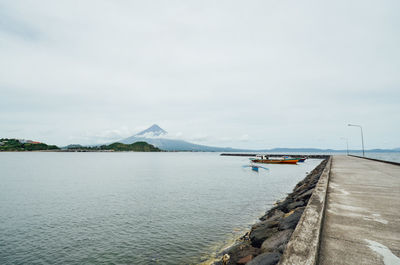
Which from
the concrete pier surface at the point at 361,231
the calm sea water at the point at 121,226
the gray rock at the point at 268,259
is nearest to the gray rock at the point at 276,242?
the gray rock at the point at 268,259

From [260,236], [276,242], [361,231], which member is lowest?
[260,236]

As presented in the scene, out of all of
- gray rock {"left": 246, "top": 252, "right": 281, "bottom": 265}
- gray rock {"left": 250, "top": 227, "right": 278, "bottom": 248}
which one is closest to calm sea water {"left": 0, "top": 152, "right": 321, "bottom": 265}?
gray rock {"left": 250, "top": 227, "right": 278, "bottom": 248}

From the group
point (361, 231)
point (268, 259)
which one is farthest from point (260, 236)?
point (361, 231)

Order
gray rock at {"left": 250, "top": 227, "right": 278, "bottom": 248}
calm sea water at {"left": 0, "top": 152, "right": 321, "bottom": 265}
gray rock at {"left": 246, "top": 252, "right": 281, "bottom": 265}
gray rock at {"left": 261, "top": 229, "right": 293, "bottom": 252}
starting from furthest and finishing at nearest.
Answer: calm sea water at {"left": 0, "top": 152, "right": 321, "bottom": 265}
gray rock at {"left": 250, "top": 227, "right": 278, "bottom": 248}
gray rock at {"left": 261, "top": 229, "right": 293, "bottom": 252}
gray rock at {"left": 246, "top": 252, "right": 281, "bottom": 265}

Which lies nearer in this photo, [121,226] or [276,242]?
[276,242]

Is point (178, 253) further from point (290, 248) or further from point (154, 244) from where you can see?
point (290, 248)

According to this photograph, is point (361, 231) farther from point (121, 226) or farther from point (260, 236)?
point (121, 226)

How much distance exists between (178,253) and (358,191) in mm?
8649

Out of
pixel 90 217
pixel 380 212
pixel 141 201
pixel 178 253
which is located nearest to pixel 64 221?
pixel 90 217

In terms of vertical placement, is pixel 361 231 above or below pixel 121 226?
above

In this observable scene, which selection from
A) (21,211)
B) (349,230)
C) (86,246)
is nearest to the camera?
(349,230)

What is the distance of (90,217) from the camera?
16219 millimetres

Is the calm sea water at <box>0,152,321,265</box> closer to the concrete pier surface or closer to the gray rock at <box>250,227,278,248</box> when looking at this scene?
the gray rock at <box>250,227,278,248</box>

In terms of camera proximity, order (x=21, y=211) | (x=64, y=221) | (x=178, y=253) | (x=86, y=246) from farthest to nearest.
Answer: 1. (x=21, y=211)
2. (x=64, y=221)
3. (x=86, y=246)
4. (x=178, y=253)
